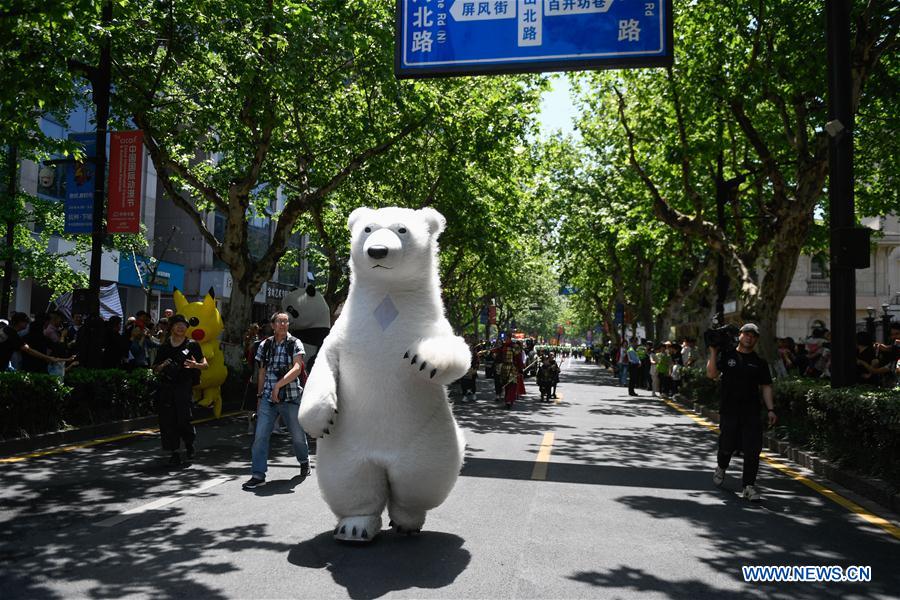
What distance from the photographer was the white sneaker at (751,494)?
24.5ft

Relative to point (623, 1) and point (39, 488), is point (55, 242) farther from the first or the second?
point (623, 1)

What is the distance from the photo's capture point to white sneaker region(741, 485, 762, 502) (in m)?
7.46

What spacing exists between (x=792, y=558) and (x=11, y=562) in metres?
5.30

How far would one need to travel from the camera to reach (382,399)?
5145 mm

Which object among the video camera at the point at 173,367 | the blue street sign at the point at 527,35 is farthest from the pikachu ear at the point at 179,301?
the blue street sign at the point at 527,35

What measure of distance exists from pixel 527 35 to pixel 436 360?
17.3 ft

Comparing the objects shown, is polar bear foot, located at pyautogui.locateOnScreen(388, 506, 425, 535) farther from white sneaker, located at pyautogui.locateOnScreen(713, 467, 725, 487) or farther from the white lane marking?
white sneaker, located at pyautogui.locateOnScreen(713, 467, 725, 487)

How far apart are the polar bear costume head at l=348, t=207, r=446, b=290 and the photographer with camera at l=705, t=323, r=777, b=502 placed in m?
3.58

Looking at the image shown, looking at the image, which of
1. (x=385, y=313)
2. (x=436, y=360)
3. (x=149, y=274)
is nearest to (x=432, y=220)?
(x=385, y=313)

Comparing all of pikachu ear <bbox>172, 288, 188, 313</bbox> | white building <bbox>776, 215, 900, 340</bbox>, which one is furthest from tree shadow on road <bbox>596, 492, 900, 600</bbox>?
white building <bbox>776, 215, 900, 340</bbox>

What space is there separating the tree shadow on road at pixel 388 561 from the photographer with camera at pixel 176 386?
12.2 ft

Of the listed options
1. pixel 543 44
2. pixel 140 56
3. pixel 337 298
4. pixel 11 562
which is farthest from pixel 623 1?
pixel 337 298

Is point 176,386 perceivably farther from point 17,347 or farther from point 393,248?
point 393,248

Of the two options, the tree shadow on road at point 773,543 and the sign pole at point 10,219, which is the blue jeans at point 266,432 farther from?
the sign pole at point 10,219
